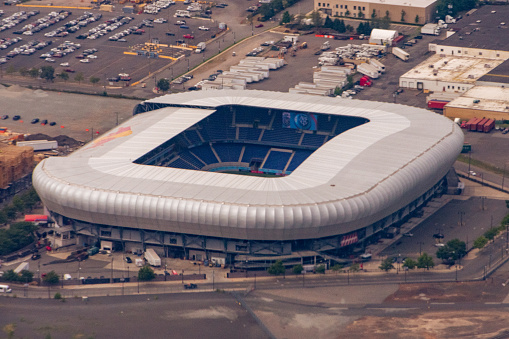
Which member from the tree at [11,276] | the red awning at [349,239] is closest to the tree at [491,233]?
the red awning at [349,239]

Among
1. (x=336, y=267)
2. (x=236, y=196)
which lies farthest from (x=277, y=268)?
(x=236, y=196)

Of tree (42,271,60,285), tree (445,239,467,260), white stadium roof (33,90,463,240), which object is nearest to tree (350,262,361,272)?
white stadium roof (33,90,463,240)

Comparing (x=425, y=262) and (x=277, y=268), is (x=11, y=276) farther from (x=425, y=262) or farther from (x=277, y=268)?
(x=425, y=262)

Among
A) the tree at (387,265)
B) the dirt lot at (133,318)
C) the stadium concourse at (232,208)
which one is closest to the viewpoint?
the dirt lot at (133,318)

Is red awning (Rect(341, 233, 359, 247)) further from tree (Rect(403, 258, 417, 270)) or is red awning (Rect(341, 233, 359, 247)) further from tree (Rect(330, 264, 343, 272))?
tree (Rect(403, 258, 417, 270))

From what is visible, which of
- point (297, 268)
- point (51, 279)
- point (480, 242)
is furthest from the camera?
point (480, 242)

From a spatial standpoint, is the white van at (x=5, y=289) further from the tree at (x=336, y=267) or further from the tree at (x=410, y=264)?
the tree at (x=410, y=264)

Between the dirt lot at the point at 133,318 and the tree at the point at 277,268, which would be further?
the tree at the point at 277,268
